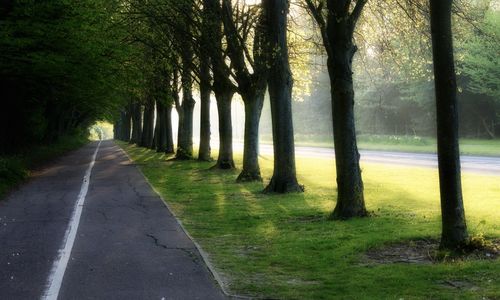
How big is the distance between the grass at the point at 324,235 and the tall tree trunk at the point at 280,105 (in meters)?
0.73

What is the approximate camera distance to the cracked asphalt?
6.81 meters

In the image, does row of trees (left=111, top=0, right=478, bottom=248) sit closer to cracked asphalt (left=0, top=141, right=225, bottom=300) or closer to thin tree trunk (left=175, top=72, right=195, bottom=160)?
thin tree trunk (left=175, top=72, right=195, bottom=160)

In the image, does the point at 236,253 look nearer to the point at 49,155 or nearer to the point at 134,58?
the point at 134,58

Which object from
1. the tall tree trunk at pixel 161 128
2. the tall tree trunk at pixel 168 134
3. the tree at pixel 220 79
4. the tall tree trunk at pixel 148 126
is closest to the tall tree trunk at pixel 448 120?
the tree at pixel 220 79

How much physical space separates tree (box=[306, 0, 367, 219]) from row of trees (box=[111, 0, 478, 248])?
0.02 metres

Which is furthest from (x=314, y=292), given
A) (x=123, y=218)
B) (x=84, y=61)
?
(x=84, y=61)

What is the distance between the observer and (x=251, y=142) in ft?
66.6

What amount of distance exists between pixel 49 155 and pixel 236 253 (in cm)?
3100

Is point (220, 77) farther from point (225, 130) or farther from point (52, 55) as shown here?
point (52, 55)

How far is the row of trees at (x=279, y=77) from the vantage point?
8.10m

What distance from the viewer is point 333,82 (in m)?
11.6

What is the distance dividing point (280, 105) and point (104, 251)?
8520 mm

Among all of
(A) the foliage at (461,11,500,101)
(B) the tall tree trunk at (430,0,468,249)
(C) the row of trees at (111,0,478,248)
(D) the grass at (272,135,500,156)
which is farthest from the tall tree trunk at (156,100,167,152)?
(B) the tall tree trunk at (430,0,468,249)

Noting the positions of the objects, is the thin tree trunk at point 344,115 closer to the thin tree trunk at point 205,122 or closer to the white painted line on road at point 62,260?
the white painted line on road at point 62,260
